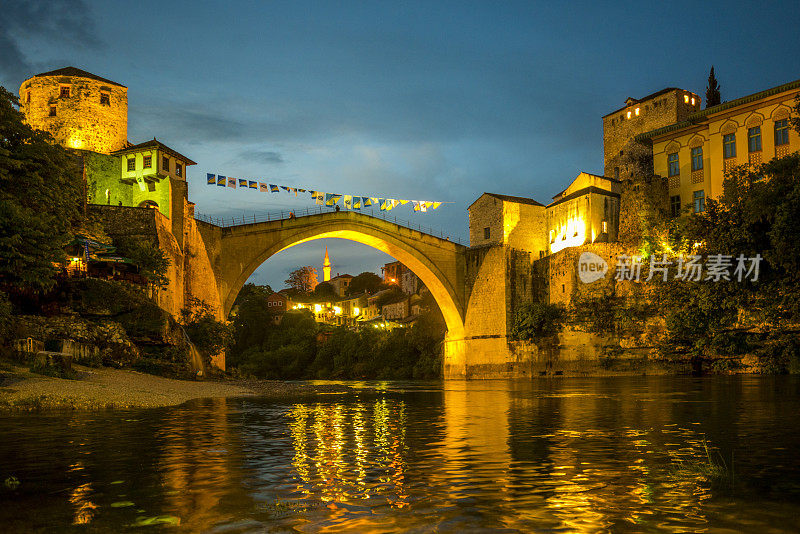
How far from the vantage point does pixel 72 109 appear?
39.3 meters

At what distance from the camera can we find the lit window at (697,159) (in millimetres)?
36062

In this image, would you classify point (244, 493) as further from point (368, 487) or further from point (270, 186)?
point (270, 186)

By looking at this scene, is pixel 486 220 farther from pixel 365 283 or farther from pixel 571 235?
pixel 365 283

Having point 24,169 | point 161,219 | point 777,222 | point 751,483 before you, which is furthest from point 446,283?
point 751,483

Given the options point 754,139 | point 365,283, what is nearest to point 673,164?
point 754,139

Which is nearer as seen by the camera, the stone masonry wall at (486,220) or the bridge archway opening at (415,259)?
the bridge archway opening at (415,259)

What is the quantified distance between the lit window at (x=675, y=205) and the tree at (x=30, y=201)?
97.1ft

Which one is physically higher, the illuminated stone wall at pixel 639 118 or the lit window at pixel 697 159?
the illuminated stone wall at pixel 639 118

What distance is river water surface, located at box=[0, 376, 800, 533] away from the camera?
4.39 m

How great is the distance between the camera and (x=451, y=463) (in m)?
6.75

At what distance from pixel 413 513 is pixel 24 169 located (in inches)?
726

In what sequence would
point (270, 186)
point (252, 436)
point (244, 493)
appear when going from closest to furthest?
point (244, 493) → point (252, 436) → point (270, 186)

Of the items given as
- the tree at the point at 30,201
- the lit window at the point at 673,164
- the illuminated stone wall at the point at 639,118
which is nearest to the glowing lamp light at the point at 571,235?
the lit window at the point at 673,164

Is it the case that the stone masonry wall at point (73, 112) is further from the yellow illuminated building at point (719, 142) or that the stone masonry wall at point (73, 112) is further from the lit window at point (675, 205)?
the lit window at point (675, 205)
